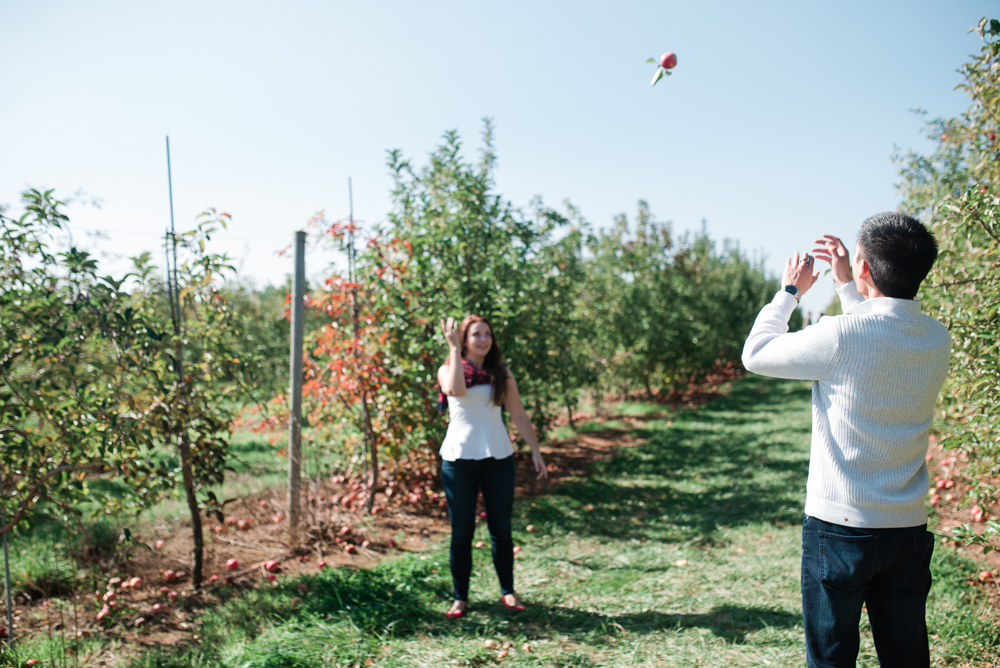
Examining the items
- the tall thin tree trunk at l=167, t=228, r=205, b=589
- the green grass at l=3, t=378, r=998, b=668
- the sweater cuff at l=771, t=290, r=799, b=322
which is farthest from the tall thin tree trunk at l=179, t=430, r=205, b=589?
the sweater cuff at l=771, t=290, r=799, b=322

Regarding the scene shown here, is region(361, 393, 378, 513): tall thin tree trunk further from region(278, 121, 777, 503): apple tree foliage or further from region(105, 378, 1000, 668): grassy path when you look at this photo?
region(105, 378, 1000, 668): grassy path

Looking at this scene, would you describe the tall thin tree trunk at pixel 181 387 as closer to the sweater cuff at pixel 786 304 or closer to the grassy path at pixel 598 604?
the grassy path at pixel 598 604

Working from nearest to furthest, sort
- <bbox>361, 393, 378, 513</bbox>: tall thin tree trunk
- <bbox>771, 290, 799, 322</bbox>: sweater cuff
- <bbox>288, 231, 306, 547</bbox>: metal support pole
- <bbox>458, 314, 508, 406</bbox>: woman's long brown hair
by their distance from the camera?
<bbox>771, 290, 799, 322</bbox>: sweater cuff
<bbox>458, 314, 508, 406</bbox>: woman's long brown hair
<bbox>288, 231, 306, 547</bbox>: metal support pole
<bbox>361, 393, 378, 513</bbox>: tall thin tree trunk

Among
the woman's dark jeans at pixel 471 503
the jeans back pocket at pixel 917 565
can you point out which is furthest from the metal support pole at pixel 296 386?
the jeans back pocket at pixel 917 565

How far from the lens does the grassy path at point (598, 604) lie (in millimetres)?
2912

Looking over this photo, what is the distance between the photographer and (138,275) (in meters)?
3.22

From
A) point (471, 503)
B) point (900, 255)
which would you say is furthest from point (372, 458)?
point (900, 255)

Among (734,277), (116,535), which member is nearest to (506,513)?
(116,535)

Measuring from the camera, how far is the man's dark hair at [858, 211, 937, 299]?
5.42 ft

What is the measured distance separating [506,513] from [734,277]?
66.1ft

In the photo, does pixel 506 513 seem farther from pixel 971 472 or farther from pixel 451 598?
pixel 971 472

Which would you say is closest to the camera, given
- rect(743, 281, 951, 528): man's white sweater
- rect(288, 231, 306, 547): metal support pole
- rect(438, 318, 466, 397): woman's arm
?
rect(743, 281, 951, 528): man's white sweater

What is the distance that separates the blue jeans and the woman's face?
2043mm

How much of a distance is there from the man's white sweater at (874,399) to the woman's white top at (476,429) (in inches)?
71.9
